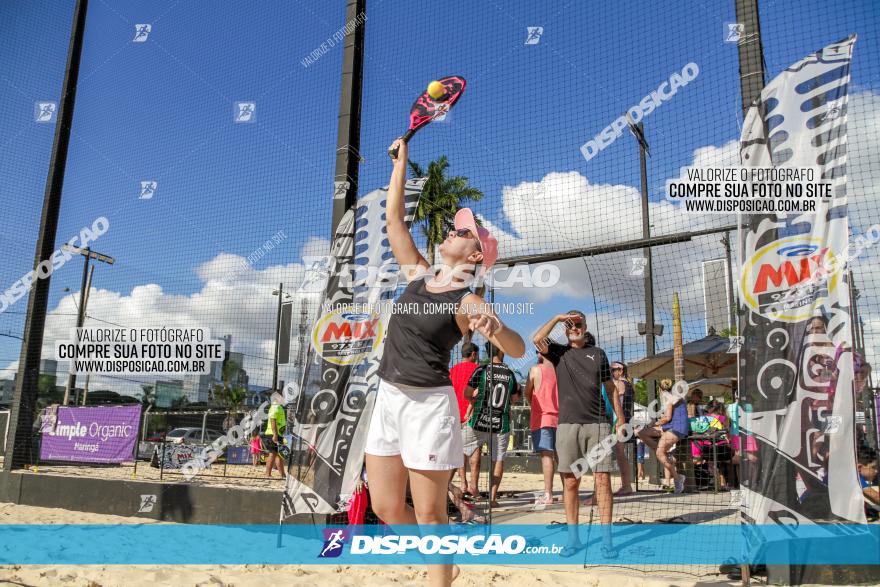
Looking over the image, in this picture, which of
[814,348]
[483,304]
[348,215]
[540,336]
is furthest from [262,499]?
[814,348]

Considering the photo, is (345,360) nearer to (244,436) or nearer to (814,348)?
(814,348)

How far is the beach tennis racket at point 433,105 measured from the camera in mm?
3033

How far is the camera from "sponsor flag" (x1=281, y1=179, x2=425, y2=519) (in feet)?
16.6

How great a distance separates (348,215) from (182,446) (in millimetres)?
8214

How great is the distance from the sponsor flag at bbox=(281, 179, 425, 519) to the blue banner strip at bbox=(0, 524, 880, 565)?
0.39 m

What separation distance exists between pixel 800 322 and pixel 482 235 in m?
2.40

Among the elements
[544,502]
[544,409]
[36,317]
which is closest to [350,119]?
[544,409]

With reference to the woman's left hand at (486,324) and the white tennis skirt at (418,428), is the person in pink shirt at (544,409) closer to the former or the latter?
the white tennis skirt at (418,428)

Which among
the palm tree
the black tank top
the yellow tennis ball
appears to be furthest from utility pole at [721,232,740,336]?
the palm tree

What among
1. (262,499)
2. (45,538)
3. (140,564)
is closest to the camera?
(140,564)

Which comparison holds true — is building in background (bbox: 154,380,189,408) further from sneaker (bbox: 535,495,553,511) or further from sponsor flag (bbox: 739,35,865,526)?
sponsor flag (bbox: 739,35,865,526)

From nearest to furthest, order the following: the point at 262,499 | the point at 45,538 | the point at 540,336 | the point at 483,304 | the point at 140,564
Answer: the point at 483,304, the point at 140,564, the point at 540,336, the point at 45,538, the point at 262,499

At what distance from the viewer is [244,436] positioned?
38.7 ft

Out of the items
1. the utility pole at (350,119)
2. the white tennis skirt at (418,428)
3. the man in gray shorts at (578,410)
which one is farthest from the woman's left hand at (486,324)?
the utility pole at (350,119)
